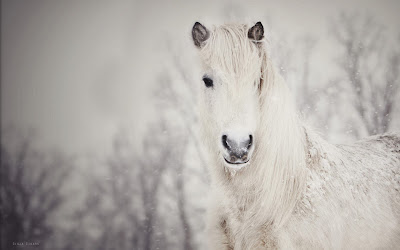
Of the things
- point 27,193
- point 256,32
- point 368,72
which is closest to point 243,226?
point 256,32

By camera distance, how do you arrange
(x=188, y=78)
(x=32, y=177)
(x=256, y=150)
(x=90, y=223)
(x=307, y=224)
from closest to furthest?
(x=307, y=224) < (x=256, y=150) < (x=188, y=78) < (x=32, y=177) < (x=90, y=223)

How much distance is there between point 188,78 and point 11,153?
637cm

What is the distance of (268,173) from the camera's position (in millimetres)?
2135

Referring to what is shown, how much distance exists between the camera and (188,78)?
7.86 metres

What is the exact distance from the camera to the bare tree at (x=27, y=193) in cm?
838

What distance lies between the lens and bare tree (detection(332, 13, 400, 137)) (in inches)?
268

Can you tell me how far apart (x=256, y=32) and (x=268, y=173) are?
1.22m

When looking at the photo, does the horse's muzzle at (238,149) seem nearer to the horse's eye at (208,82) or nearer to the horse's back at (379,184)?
the horse's eye at (208,82)

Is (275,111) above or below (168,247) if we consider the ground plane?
above

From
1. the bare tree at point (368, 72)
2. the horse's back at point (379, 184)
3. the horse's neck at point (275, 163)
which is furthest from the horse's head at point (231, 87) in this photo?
the bare tree at point (368, 72)

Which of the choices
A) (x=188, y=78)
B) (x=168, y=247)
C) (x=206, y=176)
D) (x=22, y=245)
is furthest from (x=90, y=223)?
(x=188, y=78)

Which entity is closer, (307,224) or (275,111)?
(307,224)

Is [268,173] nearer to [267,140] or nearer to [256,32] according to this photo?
[267,140]

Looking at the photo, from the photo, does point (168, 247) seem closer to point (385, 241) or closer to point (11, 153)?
point (11, 153)
